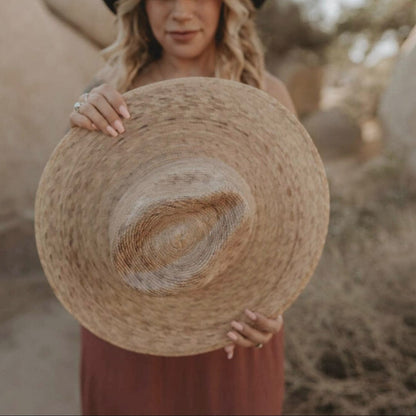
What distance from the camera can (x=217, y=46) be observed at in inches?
62.3

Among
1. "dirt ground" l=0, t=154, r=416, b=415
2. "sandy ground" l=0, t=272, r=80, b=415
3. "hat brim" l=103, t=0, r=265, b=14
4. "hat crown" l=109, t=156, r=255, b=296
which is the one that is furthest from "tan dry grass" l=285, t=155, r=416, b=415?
"hat brim" l=103, t=0, r=265, b=14

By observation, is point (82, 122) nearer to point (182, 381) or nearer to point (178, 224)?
point (178, 224)

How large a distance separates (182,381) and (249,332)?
38cm

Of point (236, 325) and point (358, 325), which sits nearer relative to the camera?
point (236, 325)

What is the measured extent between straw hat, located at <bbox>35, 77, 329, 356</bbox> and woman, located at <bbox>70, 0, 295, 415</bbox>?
291 mm

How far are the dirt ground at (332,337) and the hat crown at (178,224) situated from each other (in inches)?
42.2

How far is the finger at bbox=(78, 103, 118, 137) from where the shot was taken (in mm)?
1204

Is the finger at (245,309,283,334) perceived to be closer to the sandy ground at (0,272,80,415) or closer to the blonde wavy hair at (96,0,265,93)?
the blonde wavy hair at (96,0,265,93)

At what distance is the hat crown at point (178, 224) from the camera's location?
43.8 inches

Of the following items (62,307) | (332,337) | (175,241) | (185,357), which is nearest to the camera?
(175,241)

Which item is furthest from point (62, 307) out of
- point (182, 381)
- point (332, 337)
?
point (332, 337)

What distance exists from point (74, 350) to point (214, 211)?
1457 millimetres

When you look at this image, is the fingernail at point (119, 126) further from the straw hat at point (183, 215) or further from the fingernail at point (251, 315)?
the fingernail at point (251, 315)

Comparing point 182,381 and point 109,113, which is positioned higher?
point 109,113
